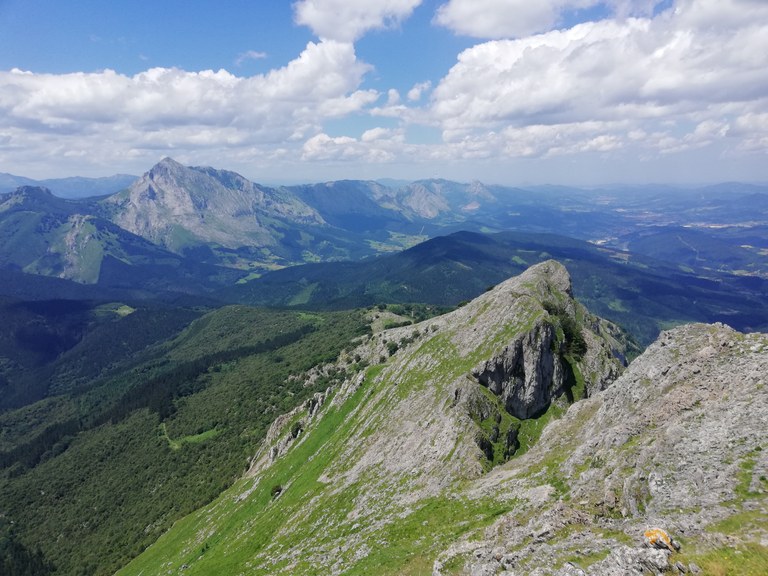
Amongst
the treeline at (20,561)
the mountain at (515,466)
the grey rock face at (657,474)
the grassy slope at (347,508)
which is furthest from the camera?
the treeline at (20,561)

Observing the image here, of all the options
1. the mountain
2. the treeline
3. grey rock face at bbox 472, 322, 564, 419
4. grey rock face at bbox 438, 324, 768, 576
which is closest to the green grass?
the treeline

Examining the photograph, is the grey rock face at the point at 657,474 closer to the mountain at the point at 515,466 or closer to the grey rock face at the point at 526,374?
the mountain at the point at 515,466

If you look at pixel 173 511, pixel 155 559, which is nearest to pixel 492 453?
pixel 155 559

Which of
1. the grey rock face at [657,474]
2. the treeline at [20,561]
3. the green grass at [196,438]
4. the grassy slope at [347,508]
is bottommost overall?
the treeline at [20,561]

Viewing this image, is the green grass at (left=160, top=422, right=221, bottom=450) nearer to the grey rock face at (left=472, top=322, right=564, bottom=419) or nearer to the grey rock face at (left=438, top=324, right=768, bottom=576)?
the grey rock face at (left=472, top=322, right=564, bottom=419)

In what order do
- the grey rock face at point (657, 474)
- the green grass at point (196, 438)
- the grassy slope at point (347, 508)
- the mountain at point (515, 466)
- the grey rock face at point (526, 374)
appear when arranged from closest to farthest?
the grey rock face at point (657, 474)
the mountain at point (515, 466)
the grassy slope at point (347, 508)
the grey rock face at point (526, 374)
the green grass at point (196, 438)

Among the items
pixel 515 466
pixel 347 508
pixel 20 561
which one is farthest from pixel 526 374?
pixel 20 561

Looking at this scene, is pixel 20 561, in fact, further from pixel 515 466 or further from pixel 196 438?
pixel 515 466

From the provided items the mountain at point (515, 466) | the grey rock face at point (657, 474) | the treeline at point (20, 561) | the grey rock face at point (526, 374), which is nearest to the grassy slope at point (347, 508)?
the mountain at point (515, 466)

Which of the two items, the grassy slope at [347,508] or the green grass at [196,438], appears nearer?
the grassy slope at [347,508]
